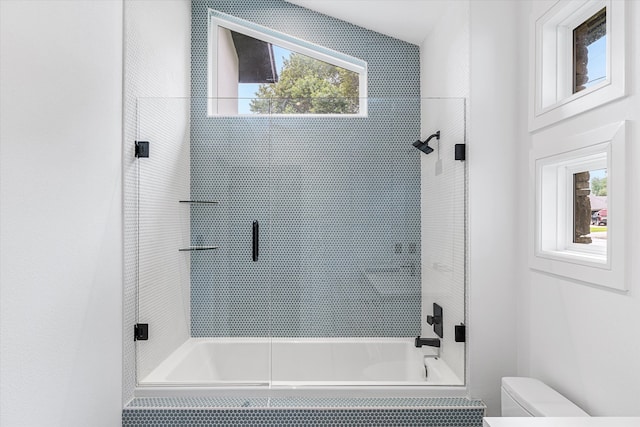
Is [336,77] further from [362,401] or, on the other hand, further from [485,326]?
[362,401]

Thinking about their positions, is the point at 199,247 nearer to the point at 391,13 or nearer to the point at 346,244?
the point at 346,244

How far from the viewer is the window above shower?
3131mm

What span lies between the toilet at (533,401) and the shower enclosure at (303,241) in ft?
1.26

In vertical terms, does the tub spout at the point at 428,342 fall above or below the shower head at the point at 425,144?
below

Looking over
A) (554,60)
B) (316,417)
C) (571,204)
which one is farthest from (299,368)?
(554,60)

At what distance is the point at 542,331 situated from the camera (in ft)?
6.57

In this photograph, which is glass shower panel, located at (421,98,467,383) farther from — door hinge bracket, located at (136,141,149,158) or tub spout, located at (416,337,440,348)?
door hinge bracket, located at (136,141,149,158)

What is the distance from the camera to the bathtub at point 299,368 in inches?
89.2

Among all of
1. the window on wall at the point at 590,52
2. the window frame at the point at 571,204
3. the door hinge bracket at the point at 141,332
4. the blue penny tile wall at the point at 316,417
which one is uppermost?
the window on wall at the point at 590,52

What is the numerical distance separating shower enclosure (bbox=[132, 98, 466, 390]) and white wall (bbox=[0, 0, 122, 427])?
0.28 m

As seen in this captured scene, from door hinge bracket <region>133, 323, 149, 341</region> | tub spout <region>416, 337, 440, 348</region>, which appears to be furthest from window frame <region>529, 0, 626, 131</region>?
door hinge bracket <region>133, 323, 149, 341</region>

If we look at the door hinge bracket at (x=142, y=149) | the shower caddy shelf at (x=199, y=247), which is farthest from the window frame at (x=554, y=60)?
the door hinge bracket at (x=142, y=149)

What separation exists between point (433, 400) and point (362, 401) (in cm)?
35

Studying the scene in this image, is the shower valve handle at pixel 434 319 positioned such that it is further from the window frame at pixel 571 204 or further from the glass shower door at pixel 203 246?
the glass shower door at pixel 203 246
